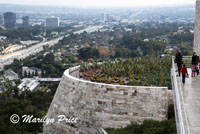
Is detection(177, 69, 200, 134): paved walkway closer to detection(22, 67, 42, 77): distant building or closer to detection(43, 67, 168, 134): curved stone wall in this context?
detection(43, 67, 168, 134): curved stone wall

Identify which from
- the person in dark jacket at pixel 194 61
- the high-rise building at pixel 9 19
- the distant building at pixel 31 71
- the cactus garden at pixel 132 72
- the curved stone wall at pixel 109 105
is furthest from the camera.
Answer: the high-rise building at pixel 9 19

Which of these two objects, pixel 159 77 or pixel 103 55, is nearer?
pixel 159 77

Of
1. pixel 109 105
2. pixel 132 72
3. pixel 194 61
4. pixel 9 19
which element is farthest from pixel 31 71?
pixel 9 19

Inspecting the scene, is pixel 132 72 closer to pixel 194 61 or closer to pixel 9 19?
pixel 194 61

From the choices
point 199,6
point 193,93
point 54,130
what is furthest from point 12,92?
point 193,93

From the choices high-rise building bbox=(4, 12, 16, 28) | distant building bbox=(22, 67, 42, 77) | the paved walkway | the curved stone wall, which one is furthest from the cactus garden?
high-rise building bbox=(4, 12, 16, 28)

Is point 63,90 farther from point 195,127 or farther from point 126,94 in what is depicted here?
point 195,127

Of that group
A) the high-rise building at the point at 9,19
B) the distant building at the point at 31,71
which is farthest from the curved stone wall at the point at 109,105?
the high-rise building at the point at 9,19

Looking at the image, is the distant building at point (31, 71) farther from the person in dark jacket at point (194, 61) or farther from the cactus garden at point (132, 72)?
the person in dark jacket at point (194, 61)
